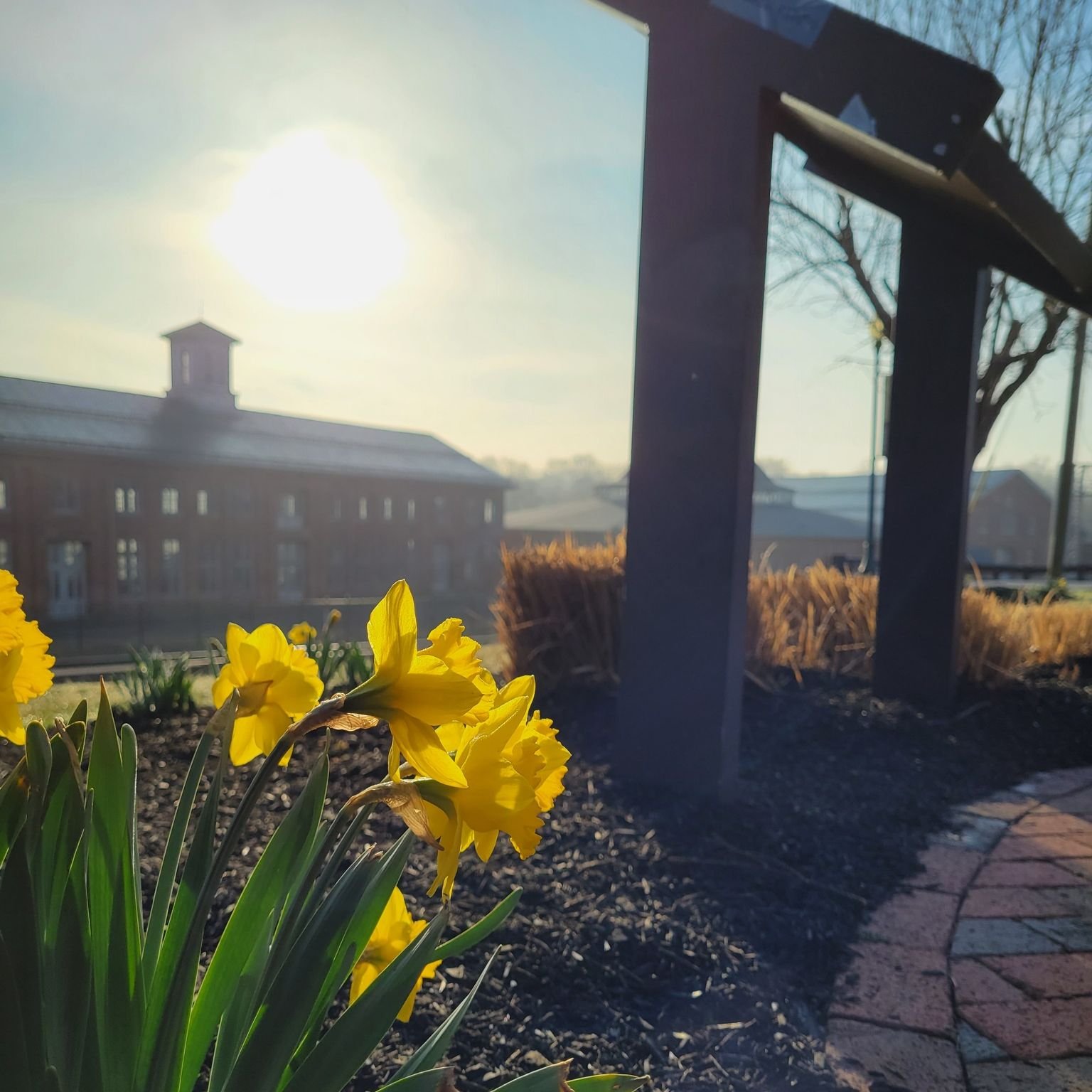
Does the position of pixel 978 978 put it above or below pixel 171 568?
below

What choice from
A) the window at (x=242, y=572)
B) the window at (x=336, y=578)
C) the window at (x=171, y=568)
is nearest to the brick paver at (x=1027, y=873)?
the window at (x=242, y=572)

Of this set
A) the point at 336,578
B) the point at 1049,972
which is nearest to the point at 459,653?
the point at 1049,972

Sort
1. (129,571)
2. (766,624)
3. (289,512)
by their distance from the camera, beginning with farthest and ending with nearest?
(289,512) → (766,624) → (129,571)

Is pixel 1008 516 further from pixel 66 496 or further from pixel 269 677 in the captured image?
pixel 269 677

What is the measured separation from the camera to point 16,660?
0.59 meters

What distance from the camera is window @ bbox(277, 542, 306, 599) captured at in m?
4.31

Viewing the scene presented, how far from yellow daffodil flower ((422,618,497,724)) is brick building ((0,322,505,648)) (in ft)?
6.21

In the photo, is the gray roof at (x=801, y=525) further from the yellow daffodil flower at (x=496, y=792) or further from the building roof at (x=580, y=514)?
the yellow daffodil flower at (x=496, y=792)

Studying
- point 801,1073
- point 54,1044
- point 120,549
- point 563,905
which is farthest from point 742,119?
point 120,549

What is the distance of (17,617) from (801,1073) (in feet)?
3.35

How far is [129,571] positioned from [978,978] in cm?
253

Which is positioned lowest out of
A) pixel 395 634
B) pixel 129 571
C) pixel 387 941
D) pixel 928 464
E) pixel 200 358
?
pixel 387 941

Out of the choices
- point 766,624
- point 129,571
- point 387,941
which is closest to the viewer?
point 387,941

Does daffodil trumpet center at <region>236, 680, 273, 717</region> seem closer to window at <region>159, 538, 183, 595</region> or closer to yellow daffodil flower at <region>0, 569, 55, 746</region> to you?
yellow daffodil flower at <region>0, 569, 55, 746</region>
